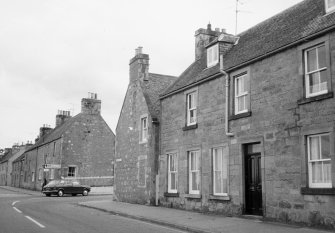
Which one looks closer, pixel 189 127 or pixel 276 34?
pixel 276 34

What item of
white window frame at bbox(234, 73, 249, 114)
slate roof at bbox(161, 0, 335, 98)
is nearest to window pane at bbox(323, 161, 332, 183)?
slate roof at bbox(161, 0, 335, 98)

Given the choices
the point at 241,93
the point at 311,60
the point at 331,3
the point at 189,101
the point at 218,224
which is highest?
the point at 331,3

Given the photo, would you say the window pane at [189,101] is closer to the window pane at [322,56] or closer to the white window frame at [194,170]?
the white window frame at [194,170]

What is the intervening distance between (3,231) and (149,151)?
12096mm

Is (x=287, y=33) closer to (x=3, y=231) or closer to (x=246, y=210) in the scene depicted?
(x=246, y=210)

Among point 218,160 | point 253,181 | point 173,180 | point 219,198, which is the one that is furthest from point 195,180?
point 253,181

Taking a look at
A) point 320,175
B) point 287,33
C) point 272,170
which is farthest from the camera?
point 287,33

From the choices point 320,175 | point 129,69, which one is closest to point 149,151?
point 129,69

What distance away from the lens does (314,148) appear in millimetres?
12969

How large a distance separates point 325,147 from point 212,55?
9081mm

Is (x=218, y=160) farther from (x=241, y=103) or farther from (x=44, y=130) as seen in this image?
(x=44, y=130)

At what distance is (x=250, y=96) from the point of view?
15852 millimetres

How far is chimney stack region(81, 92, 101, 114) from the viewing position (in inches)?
1804

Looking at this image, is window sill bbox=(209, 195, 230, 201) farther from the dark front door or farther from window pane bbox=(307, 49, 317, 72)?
window pane bbox=(307, 49, 317, 72)
